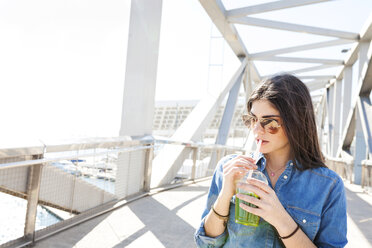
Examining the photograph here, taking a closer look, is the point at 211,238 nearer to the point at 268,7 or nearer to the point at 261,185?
the point at 261,185

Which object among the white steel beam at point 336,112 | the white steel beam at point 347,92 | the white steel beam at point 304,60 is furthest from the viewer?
the white steel beam at point 336,112

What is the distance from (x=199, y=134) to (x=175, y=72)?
12.6 m

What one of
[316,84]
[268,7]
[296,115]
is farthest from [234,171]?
[316,84]

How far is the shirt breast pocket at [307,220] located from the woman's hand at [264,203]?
126 mm

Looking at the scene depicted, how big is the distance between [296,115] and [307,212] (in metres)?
0.36

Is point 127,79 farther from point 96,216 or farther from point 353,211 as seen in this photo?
point 353,211

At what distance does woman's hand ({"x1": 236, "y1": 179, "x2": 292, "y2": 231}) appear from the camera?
92 centimetres

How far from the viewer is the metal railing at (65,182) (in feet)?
7.16

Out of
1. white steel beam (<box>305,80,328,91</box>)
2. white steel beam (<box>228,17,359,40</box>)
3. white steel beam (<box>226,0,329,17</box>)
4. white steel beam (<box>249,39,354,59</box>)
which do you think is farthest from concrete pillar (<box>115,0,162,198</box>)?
white steel beam (<box>305,80,328,91</box>)

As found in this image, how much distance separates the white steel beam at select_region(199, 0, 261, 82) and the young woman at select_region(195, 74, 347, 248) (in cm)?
674

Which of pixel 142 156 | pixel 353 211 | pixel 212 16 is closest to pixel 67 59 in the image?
pixel 212 16

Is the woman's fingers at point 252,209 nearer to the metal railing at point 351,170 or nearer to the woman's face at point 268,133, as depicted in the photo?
the woman's face at point 268,133

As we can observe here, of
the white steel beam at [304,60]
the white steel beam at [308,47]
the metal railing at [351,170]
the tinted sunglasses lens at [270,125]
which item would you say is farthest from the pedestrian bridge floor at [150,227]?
the white steel beam at [304,60]

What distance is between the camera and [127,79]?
442cm
